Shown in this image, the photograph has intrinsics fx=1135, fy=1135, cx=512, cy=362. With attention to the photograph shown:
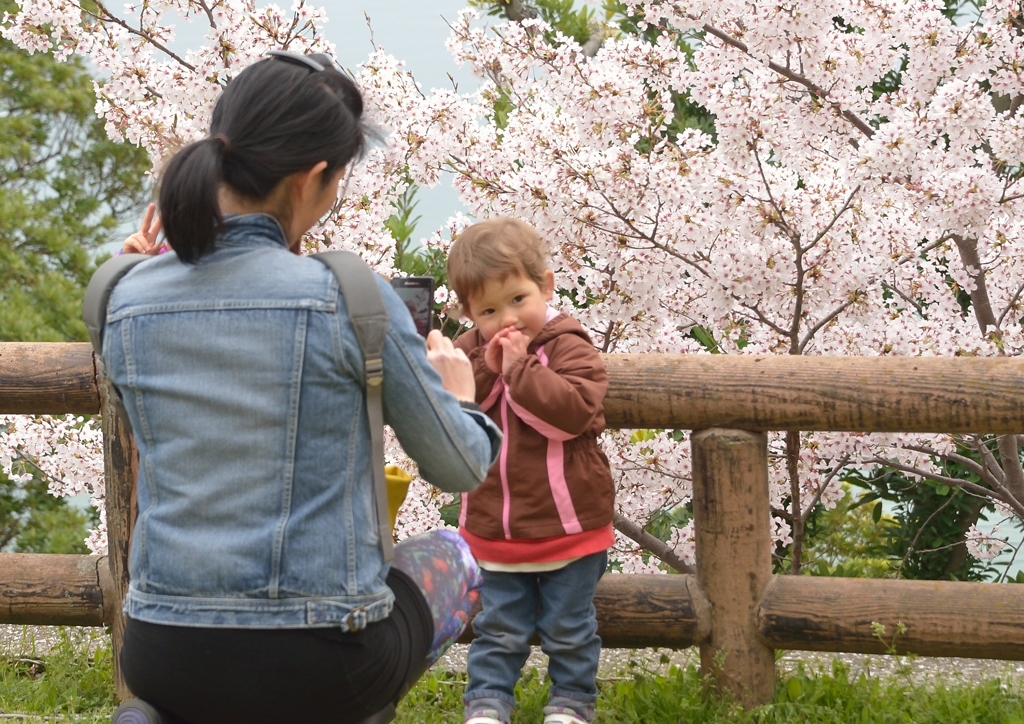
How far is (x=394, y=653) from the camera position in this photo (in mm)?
1826

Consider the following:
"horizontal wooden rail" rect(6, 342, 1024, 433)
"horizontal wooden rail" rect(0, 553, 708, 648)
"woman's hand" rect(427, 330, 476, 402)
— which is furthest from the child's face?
"horizontal wooden rail" rect(0, 553, 708, 648)

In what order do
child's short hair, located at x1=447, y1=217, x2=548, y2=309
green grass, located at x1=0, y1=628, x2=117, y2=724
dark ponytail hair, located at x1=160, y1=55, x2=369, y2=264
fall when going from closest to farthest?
dark ponytail hair, located at x1=160, y1=55, x2=369, y2=264, child's short hair, located at x1=447, y1=217, x2=548, y2=309, green grass, located at x1=0, y1=628, x2=117, y2=724

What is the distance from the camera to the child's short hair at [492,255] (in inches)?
98.6

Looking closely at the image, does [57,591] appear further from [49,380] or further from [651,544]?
[651,544]

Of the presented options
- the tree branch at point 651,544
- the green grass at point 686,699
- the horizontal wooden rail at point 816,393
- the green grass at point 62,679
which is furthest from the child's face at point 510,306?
the tree branch at point 651,544

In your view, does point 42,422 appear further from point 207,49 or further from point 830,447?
point 830,447

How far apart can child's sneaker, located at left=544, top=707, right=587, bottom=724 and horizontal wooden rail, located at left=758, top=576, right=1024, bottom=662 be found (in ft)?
1.90

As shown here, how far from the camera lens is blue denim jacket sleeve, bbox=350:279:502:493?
1.72m

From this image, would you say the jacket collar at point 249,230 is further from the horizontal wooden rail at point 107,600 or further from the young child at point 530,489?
the horizontal wooden rail at point 107,600

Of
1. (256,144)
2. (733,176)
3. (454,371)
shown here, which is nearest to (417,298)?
(454,371)

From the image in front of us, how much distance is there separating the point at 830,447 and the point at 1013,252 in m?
1.00

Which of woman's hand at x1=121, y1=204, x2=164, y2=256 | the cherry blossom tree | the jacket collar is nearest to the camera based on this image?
the jacket collar

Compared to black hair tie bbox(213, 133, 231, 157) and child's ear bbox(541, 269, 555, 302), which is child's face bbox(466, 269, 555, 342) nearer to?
child's ear bbox(541, 269, 555, 302)

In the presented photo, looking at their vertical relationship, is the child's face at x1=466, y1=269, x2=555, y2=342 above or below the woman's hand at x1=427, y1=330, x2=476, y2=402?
above
